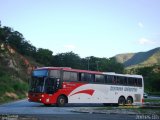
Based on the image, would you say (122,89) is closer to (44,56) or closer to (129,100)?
(129,100)

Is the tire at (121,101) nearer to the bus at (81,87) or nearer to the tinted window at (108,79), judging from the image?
the bus at (81,87)

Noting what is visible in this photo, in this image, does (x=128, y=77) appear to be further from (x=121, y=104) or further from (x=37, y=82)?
(x=37, y=82)

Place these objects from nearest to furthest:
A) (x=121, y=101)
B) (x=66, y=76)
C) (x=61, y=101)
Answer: (x=61, y=101) → (x=66, y=76) → (x=121, y=101)

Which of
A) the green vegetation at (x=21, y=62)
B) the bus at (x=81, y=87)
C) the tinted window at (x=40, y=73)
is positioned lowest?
the bus at (x=81, y=87)

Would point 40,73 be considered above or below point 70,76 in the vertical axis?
above

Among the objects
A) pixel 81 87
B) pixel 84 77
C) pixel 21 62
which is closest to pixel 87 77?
pixel 84 77

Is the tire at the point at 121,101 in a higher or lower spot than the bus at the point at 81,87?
lower

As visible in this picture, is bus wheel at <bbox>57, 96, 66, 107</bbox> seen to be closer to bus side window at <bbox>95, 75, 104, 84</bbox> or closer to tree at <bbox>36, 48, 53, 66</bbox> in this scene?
bus side window at <bbox>95, 75, 104, 84</bbox>

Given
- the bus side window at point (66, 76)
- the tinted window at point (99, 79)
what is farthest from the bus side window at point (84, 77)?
the bus side window at point (66, 76)

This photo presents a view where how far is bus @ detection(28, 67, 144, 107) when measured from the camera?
3150cm

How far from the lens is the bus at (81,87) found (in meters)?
31.5

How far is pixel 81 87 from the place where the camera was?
3397 cm

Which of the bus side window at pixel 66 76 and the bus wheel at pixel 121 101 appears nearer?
the bus side window at pixel 66 76

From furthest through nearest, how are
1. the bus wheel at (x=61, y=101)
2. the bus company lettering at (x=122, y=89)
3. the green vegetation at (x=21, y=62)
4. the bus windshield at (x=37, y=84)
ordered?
the green vegetation at (x=21, y=62) < the bus company lettering at (x=122, y=89) < the bus wheel at (x=61, y=101) < the bus windshield at (x=37, y=84)
